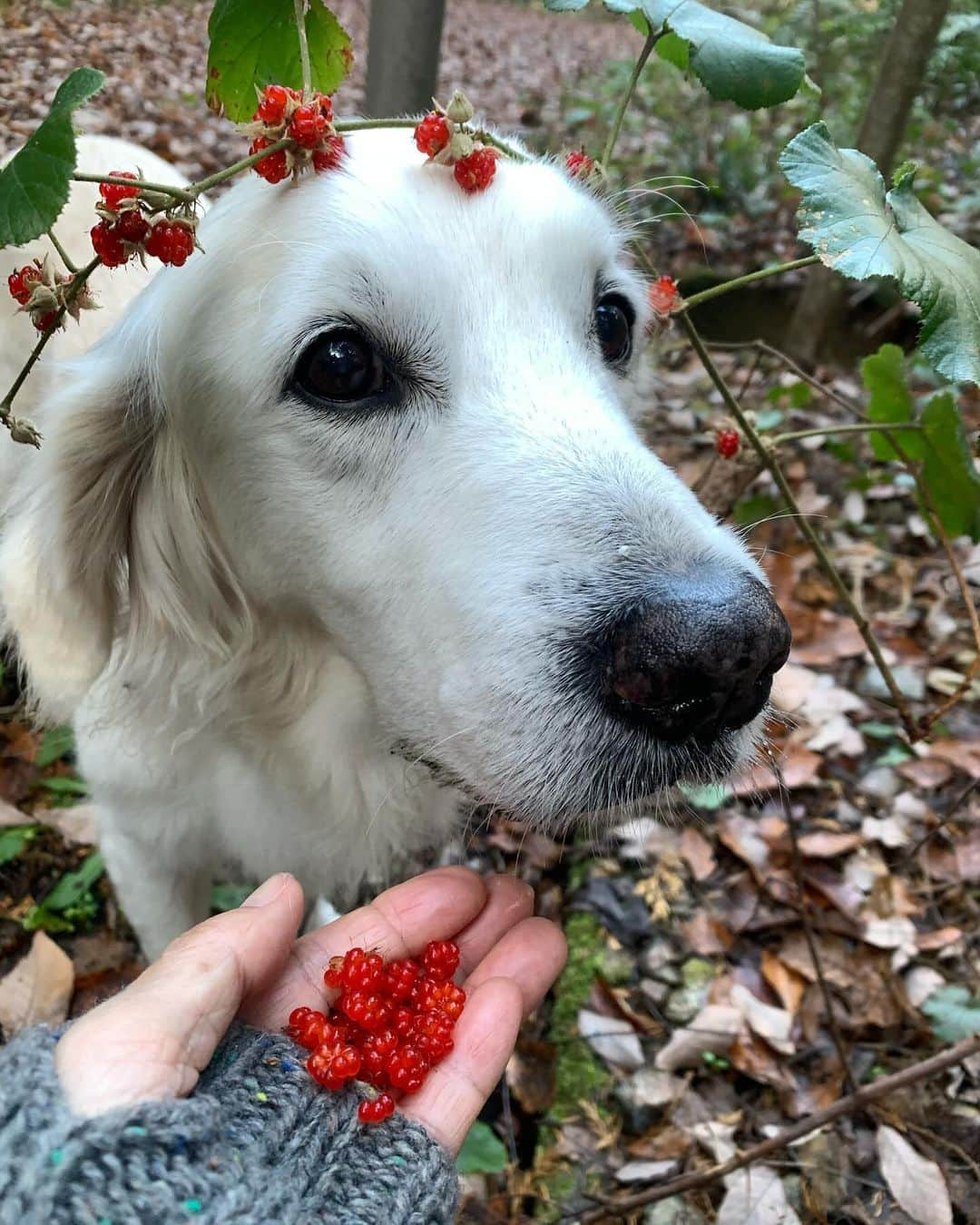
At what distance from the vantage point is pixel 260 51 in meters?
1.79

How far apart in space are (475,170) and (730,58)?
59 centimetres

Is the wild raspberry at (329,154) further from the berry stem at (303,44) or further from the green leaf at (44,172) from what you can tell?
the green leaf at (44,172)

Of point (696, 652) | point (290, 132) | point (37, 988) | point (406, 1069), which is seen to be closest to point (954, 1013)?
point (406, 1069)

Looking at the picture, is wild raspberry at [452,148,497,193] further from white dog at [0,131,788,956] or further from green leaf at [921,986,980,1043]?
green leaf at [921,986,980,1043]

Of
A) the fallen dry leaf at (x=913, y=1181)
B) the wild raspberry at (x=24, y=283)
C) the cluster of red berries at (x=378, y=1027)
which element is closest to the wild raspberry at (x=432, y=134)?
the wild raspberry at (x=24, y=283)

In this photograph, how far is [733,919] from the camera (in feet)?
10.0

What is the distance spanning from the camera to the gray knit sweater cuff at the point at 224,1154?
1.09 meters

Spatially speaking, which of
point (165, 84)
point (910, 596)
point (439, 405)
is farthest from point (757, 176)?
point (439, 405)

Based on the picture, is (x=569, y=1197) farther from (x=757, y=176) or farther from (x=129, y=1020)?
(x=757, y=176)

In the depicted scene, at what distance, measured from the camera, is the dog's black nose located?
1317 mm

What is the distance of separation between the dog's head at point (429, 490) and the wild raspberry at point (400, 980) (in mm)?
359

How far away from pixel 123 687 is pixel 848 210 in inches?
69.8

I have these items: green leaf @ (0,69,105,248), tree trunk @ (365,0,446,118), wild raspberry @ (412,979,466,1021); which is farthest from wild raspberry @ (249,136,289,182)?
tree trunk @ (365,0,446,118)

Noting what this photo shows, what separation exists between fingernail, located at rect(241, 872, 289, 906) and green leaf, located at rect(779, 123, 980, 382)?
1.32 meters
